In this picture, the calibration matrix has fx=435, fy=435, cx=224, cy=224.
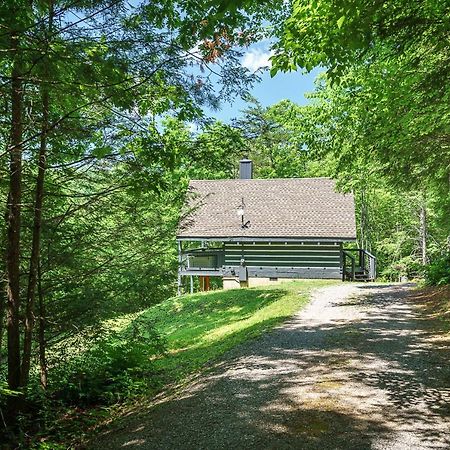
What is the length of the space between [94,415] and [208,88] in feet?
14.2

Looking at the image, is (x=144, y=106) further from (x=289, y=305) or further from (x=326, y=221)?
(x=326, y=221)

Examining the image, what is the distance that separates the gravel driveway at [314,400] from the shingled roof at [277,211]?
13883 millimetres

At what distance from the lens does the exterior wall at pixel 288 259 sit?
857 inches

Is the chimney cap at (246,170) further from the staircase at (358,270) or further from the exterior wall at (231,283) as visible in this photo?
the staircase at (358,270)

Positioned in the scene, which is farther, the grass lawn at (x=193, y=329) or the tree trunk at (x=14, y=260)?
the grass lawn at (x=193, y=329)

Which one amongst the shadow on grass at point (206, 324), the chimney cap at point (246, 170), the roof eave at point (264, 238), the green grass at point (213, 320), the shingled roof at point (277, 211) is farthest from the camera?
the chimney cap at point (246, 170)

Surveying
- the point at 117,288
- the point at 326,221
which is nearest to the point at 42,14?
the point at 117,288

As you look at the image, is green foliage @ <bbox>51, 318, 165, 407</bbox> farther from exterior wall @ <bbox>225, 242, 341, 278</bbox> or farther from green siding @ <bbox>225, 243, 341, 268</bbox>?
green siding @ <bbox>225, 243, 341, 268</bbox>

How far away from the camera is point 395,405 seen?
4730mm

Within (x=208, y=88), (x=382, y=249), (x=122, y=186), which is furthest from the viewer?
(x=382, y=249)

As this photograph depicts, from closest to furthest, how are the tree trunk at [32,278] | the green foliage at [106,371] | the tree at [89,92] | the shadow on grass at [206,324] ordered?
the tree at [89,92]
the tree trunk at [32,278]
the green foliage at [106,371]
the shadow on grass at [206,324]

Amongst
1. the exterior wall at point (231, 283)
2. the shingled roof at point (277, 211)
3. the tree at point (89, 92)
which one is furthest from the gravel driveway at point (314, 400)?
the shingled roof at point (277, 211)

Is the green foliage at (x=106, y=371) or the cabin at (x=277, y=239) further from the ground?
the cabin at (x=277, y=239)

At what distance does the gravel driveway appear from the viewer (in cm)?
409
